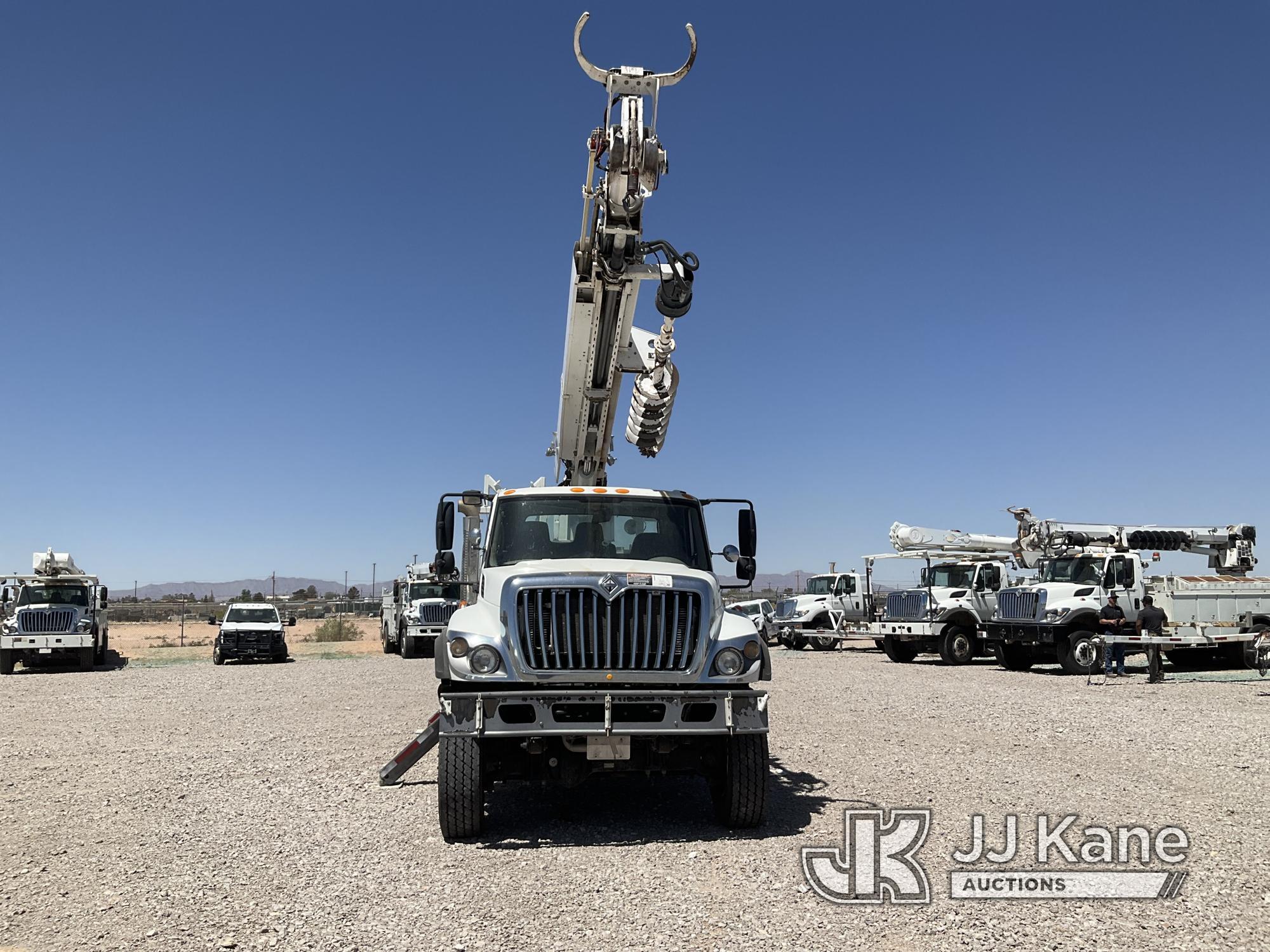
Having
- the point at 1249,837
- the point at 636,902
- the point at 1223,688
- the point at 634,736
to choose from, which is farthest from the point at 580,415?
the point at 1223,688

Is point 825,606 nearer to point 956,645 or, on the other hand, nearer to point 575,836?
point 956,645

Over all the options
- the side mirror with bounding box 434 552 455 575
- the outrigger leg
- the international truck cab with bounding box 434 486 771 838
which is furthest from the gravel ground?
the side mirror with bounding box 434 552 455 575

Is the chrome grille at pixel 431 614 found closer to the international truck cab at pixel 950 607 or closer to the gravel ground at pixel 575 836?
the international truck cab at pixel 950 607

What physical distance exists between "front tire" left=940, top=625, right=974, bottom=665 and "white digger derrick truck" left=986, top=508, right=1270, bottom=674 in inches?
80.5

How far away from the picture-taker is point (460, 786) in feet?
20.9

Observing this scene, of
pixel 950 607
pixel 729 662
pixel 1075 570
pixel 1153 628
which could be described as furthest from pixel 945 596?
pixel 729 662

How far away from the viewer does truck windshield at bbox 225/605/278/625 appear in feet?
93.5

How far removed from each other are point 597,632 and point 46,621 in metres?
21.8

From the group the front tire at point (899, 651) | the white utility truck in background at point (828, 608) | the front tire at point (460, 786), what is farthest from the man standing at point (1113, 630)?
the front tire at point (460, 786)

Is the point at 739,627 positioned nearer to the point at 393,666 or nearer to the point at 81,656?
the point at 393,666

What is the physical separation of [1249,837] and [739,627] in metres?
3.61

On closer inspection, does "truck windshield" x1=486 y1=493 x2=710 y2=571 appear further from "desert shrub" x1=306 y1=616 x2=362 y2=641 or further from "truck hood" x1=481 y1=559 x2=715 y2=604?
"desert shrub" x1=306 y1=616 x2=362 y2=641

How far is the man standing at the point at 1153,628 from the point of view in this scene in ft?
59.3

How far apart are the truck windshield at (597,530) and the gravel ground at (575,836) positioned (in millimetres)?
1922
